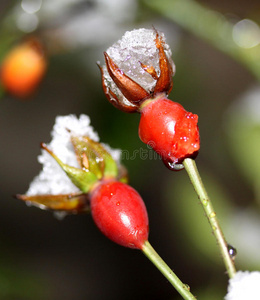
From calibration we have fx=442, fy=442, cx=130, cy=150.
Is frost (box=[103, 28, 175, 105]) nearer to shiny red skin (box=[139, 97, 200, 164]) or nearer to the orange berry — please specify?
shiny red skin (box=[139, 97, 200, 164])

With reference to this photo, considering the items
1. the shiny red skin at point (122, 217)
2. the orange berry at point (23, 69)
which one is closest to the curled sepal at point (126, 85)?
the shiny red skin at point (122, 217)

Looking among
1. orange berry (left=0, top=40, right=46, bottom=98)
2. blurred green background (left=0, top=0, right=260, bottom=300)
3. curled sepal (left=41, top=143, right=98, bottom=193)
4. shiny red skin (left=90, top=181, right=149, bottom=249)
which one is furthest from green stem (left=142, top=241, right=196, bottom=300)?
orange berry (left=0, top=40, right=46, bottom=98)

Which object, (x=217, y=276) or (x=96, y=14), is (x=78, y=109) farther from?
(x=217, y=276)

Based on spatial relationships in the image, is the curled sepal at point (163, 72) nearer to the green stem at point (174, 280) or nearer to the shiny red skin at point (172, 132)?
the shiny red skin at point (172, 132)

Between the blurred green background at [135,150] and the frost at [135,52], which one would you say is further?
the blurred green background at [135,150]

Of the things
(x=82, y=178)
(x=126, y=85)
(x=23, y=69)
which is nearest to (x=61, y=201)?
(x=82, y=178)

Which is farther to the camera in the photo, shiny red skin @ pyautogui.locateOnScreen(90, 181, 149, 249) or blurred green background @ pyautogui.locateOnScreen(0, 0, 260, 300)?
blurred green background @ pyautogui.locateOnScreen(0, 0, 260, 300)

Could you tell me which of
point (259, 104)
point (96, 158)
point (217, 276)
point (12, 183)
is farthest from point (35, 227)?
point (96, 158)
